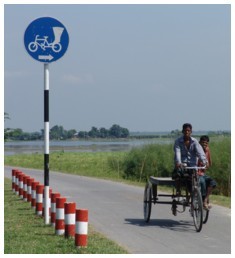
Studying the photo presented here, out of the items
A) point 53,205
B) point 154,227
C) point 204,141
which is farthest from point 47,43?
point 154,227

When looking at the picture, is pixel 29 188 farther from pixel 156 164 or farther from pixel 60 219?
pixel 156 164

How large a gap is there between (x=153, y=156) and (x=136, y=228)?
892 inches

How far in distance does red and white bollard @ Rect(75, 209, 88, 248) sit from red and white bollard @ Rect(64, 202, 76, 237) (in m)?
0.78

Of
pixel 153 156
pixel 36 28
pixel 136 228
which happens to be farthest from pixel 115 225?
pixel 153 156

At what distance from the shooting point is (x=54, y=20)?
1327cm


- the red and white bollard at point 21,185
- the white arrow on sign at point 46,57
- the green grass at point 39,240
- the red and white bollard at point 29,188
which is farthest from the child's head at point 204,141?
the red and white bollard at point 21,185

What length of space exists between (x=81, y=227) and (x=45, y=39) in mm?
4426

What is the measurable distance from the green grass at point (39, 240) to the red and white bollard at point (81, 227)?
0.11 meters

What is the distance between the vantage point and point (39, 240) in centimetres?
1171

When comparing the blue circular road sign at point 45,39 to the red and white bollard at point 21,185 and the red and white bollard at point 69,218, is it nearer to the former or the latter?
the red and white bollard at point 69,218

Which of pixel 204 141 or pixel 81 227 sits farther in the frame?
pixel 204 141

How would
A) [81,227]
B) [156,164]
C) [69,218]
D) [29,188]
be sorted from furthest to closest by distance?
1. [156,164]
2. [29,188]
3. [69,218]
4. [81,227]

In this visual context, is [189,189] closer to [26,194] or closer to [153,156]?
[26,194]

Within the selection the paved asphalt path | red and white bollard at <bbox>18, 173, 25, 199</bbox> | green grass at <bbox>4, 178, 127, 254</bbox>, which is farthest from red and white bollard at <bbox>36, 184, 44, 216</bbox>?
red and white bollard at <bbox>18, 173, 25, 199</bbox>
